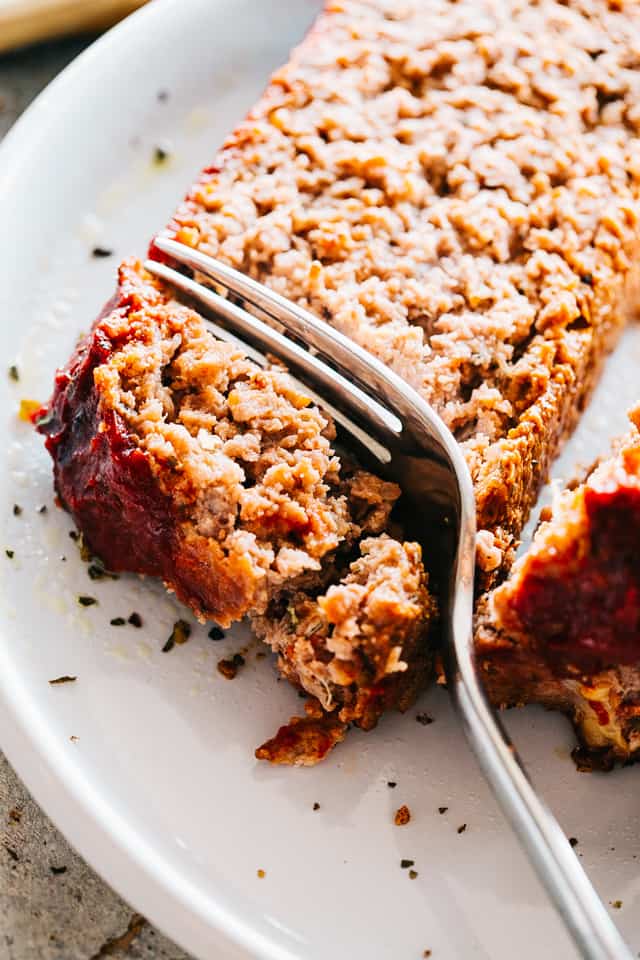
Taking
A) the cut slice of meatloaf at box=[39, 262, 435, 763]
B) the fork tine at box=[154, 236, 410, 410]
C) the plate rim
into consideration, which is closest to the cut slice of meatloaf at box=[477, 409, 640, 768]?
the cut slice of meatloaf at box=[39, 262, 435, 763]

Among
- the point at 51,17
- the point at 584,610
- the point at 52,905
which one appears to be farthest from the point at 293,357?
the point at 51,17

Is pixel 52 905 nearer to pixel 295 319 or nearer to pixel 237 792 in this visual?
pixel 237 792

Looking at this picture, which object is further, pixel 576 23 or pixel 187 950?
pixel 576 23

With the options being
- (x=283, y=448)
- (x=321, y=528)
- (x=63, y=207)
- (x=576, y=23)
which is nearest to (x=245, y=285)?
(x=283, y=448)

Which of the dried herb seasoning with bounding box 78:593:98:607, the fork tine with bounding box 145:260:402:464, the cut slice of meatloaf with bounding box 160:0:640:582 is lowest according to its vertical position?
the dried herb seasoning with bounding box 78:593:98:607

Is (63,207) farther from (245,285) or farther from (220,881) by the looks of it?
(220,881)

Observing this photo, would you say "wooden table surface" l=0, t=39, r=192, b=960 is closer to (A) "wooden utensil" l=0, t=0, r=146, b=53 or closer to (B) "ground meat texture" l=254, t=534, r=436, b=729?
(B) "ground meat texture" l=254, t=534, r=436, b=729

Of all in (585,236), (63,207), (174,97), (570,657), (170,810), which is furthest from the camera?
(174,97)
